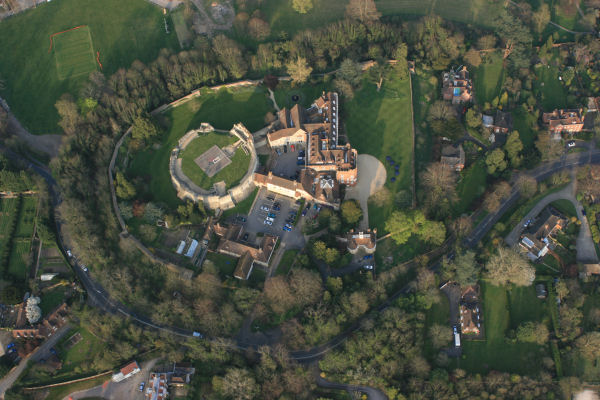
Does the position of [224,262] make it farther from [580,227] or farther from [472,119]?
[580,227]

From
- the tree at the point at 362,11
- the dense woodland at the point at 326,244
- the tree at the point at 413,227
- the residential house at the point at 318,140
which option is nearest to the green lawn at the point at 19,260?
the dense woodland at the point at 326,244

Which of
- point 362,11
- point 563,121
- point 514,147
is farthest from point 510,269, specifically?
point 362,11

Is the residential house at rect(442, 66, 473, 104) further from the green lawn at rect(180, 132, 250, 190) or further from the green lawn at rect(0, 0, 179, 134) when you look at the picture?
the green lawn at rect(0, 0, 179, 134)

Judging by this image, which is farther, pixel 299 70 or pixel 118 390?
pixel 299 70

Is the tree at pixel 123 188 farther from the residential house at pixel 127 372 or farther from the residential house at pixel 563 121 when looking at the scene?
the residential house at pixel 563 121

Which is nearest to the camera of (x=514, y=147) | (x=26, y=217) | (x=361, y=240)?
(x=361, y=240)

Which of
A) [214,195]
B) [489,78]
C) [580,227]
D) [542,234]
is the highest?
[489,78]

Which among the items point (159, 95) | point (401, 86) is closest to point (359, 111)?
point (401, 86)
